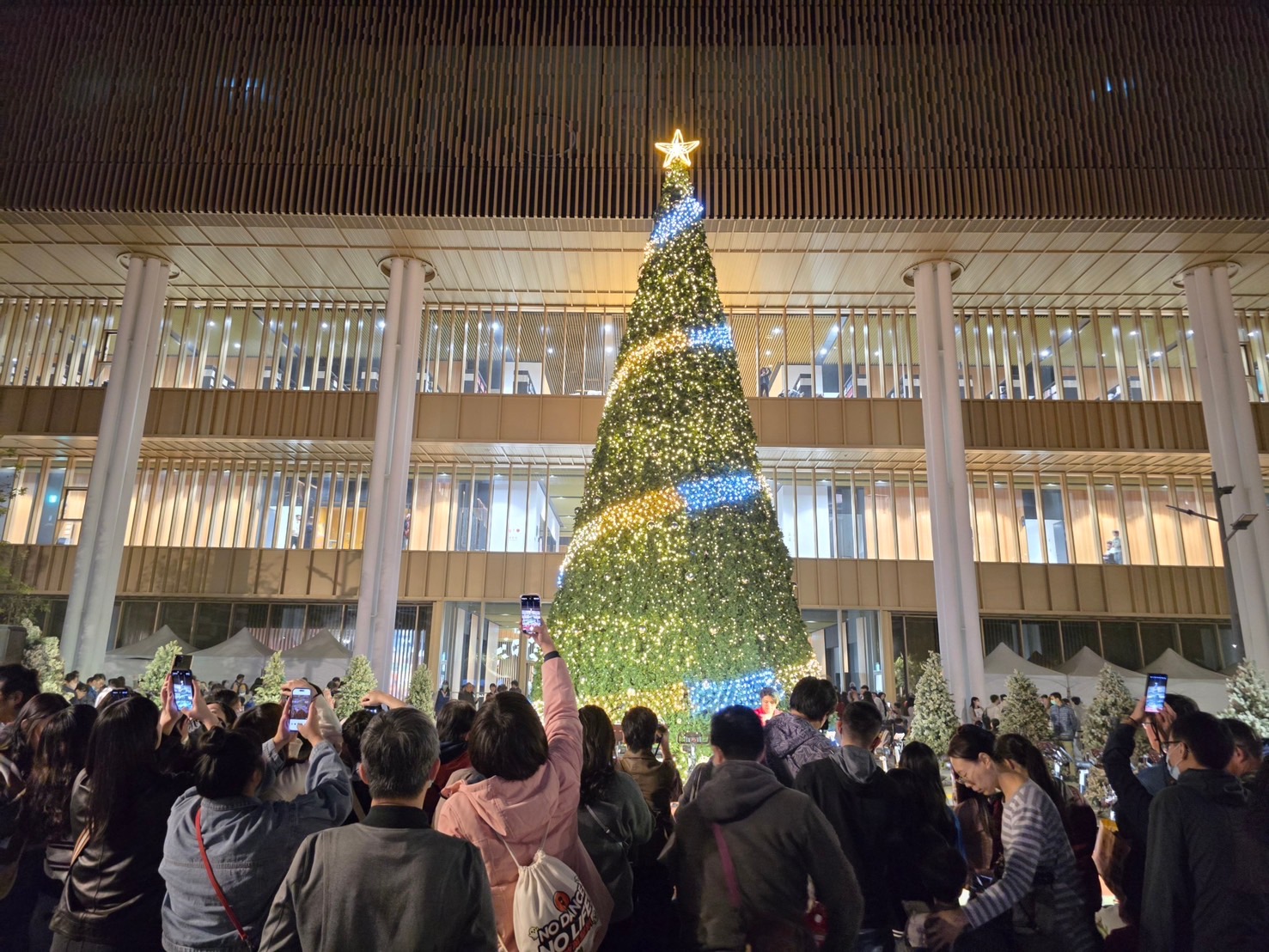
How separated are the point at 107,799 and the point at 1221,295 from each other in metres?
23.8

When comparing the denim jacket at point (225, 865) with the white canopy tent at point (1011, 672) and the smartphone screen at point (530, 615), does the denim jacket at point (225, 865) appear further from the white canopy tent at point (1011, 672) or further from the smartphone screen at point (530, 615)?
the white canopy tent at point (1011, 672)

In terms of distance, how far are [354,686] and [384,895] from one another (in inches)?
568

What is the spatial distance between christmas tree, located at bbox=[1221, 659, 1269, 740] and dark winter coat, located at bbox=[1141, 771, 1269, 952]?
1474 cm

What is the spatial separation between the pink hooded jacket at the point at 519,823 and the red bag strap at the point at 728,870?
0.46m

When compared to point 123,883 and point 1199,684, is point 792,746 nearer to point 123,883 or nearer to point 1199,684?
point 123,883

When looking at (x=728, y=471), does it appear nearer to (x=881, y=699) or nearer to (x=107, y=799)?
(x=107, y=799)

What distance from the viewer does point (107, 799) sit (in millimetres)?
2838

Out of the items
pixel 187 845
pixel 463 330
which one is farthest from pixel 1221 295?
pixel 187 845

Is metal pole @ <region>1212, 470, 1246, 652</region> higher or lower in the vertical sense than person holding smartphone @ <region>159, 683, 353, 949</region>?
higher

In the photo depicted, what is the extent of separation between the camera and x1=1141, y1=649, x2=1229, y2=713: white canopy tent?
720 inches

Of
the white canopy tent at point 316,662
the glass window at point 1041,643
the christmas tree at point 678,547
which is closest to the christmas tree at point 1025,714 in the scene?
the christmas tree at point 678,547

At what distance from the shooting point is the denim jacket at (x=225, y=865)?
8.41 feet

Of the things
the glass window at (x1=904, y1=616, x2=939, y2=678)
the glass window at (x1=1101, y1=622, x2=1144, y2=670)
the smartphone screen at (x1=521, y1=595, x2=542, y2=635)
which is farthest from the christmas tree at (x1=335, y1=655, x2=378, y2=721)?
the glass window at (x1=1101, y1=622, x2=1144, y2=670)

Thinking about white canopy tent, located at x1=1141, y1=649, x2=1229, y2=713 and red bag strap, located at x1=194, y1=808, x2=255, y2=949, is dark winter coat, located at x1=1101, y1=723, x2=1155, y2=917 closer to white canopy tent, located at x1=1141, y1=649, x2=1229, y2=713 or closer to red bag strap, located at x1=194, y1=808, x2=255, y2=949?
red bag strap, located at x1=194, y1=808, x2=255, y2=949
